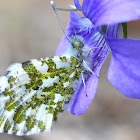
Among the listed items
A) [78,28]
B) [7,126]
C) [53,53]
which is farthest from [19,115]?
[53,53]

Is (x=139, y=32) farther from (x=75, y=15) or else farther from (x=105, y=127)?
(x=75, y=15)

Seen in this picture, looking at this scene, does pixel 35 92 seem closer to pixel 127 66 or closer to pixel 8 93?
pixel 8 93

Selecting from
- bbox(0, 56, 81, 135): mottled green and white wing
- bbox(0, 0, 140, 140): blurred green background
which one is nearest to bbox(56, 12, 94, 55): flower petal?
bbox(0, 56, 81, 135): mottled green and white wing

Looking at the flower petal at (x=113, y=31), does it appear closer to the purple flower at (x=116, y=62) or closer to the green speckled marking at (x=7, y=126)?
the purple flower at (x=116, y=62)

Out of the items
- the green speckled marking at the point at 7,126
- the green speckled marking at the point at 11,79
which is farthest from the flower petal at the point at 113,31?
the green speckled marking at the point at 7,126

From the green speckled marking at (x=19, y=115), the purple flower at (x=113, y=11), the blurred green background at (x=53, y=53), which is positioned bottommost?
the blurred green background at (x=53, y=53)

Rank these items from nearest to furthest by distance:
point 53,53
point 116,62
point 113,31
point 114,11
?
1. point 114,11
2. point 116,62
3. point 113,31
4. point 53,53

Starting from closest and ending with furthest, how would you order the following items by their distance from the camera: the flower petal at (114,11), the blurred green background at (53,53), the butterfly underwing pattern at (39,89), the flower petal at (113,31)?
the flower petal at (114,11), the flower petal at (113,31), the butterfly underwing pattern at (39,89), the blurred green background at (53,53)
